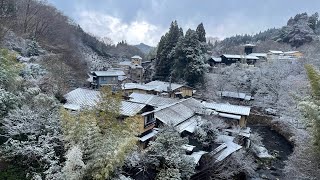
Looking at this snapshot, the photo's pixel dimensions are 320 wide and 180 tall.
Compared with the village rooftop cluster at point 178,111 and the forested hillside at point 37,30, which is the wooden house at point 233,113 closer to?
the village rooftop cluster at point 178,111

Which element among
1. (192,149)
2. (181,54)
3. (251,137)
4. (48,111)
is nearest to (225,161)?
(192,149)

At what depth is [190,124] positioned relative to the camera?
2008 centimetres

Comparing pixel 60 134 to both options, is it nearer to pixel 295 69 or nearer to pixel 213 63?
pixel 295 69

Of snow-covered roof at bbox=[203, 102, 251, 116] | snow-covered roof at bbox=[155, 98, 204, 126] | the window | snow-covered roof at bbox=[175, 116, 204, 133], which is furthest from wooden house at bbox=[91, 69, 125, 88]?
the window

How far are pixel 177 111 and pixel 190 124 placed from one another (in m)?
1.67

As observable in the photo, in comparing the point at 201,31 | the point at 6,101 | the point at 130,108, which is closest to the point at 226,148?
the point at 130,108

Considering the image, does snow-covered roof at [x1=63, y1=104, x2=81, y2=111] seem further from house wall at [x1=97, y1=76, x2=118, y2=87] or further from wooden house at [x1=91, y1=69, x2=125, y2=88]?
house wall at [x1=97, y1=76, x2=118, y2=87]

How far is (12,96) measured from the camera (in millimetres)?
12648

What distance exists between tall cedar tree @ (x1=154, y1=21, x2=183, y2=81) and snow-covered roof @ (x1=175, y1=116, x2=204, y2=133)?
17993 millimetres

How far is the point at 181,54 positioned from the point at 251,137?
1669cm

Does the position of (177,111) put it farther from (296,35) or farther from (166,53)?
(296,35)

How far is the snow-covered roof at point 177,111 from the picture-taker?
61.8 ft

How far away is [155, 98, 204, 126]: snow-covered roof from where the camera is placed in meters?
18.8

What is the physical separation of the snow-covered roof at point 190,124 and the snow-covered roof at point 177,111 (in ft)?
0.90
